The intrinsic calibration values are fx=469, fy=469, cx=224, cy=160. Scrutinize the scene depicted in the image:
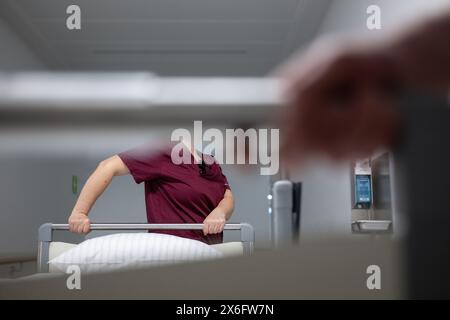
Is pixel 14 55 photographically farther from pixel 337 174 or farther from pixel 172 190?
pixel 337 174

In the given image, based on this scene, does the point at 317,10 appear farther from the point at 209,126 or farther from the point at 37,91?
the point at 37,91

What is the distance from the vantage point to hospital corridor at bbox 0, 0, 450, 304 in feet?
1.63

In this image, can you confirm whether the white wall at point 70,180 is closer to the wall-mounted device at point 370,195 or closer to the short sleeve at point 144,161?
the short sleeve at point 144,161

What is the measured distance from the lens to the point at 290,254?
55cm

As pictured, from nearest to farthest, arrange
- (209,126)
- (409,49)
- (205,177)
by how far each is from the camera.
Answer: (409,49) < (209,126) < (205,177)

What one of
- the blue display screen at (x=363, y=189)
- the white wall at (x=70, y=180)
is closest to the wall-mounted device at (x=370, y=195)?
the blue display screen at (x=363, y=189)

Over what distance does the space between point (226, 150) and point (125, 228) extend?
0.59 ft

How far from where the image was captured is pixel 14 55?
0.70m

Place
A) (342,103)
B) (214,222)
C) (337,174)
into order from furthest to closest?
1. (214,222)
2. (337,174)
3. (342,103)

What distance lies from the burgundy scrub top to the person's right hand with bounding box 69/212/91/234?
9 cm

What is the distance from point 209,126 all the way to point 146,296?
0.22 metres

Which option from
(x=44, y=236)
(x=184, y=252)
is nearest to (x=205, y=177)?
(x=184, y=252)

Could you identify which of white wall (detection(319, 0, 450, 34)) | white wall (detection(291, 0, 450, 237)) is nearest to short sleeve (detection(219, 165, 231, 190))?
white wall (detection(291, 0, 450, 237))

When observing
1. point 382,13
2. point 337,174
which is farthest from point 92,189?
point 382,13
